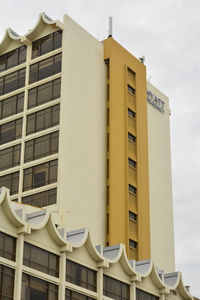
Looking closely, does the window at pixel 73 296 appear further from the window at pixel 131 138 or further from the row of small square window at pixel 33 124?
the window at pixel 131 138

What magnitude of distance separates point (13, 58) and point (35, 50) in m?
3.57

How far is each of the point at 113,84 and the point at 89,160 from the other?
1075cm

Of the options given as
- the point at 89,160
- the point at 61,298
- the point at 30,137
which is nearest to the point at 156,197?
the point at 89,160

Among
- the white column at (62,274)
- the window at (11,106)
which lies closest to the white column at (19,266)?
the white column at (62,274)

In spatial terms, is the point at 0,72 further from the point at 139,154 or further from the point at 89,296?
the point at 89,296

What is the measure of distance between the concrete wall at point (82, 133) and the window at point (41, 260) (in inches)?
489

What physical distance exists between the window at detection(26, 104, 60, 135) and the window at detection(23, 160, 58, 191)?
4.73 metres

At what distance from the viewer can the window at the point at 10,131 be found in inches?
3093

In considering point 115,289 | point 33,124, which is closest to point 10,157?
point 33,124

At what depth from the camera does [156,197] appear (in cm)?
8450

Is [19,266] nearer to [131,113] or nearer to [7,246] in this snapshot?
[7,246]

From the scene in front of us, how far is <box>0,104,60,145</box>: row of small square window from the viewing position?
247ft

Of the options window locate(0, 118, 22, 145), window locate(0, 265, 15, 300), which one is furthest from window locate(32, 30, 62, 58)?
window locate(0, 265, 15, 300)

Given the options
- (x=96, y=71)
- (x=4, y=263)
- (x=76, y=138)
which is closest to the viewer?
(x=4, y=263)
